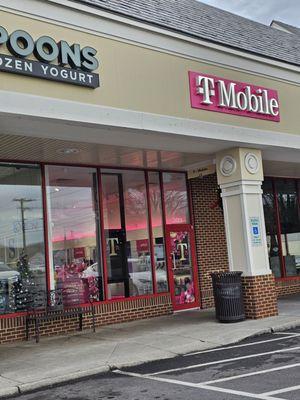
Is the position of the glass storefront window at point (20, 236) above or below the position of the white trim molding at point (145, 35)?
below

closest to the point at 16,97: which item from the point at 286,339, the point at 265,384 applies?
the point at 265,384

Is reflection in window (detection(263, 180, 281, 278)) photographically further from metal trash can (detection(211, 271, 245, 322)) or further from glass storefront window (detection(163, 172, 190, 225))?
metal trash can (detection(211, 271, 245, 322))

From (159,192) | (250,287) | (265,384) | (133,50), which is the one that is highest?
(133,50)

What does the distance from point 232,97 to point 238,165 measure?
154cm

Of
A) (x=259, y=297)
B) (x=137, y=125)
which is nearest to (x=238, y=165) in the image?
(x=259, y=297)

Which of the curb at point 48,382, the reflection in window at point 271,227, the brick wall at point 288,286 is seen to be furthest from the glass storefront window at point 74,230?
the brick wall at point 288,286

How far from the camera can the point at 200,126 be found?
36.0 ft

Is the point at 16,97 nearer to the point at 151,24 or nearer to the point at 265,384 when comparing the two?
the point at 151,24

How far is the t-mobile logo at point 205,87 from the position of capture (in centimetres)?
1109

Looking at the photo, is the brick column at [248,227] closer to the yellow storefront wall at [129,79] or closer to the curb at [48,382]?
the yellow storefront wall at [129,79]

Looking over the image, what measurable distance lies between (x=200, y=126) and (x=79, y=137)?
99.5 inches

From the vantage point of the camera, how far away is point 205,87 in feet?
36.7

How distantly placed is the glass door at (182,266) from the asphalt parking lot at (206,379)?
207 inches

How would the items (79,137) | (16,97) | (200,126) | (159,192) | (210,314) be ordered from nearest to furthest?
(16,97)
(79,137)
(200,126)
(210,314)
(159,192)
